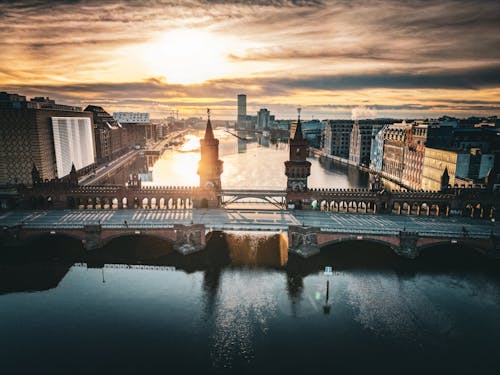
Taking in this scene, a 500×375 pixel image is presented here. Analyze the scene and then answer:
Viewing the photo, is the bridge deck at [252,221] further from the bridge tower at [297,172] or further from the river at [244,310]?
the river at [244,310]

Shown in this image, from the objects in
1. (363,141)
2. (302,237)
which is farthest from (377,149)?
(302,237)

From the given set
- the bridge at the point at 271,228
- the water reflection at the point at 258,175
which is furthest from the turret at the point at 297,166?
the water reflection at the point at 258,175

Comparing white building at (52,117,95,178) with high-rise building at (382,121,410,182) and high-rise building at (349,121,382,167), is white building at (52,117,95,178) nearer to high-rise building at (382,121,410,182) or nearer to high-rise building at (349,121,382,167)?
high-rise building at (382,121,410,182)

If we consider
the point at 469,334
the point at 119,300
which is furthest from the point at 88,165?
the point at 469,334

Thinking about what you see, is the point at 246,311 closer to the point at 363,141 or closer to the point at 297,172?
the point at 297,172

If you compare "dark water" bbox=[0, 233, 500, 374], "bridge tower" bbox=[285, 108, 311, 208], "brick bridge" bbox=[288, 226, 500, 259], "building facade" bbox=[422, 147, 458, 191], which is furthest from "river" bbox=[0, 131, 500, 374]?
"building facade" bbox=[422, 147, 458, 191]

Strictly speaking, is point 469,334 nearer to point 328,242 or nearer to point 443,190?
point 328,242

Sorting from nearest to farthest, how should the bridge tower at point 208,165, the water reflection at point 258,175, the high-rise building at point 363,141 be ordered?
the bridge tower at point 208,165 → the water reflection at point 258,175 → the high-rise building at point 363,141
